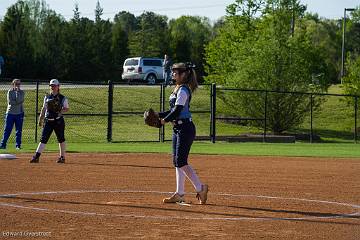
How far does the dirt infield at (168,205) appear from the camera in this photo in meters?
9.84

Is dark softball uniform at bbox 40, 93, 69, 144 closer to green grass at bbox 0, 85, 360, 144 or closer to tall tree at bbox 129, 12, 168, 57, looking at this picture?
green grass at bbox 0, 85, 360, 144

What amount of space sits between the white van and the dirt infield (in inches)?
1395

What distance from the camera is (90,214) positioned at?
1102 cm

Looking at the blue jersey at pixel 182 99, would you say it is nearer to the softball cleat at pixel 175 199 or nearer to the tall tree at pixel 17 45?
the softball cleat at pixel 175 199

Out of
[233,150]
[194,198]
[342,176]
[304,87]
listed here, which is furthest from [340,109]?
[194,198]

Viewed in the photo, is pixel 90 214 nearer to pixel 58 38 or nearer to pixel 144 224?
pixel 144 224

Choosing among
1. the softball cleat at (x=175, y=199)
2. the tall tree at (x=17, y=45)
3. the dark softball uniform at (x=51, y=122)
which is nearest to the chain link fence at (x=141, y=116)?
the dark softball uniform at (x=51, y=122)

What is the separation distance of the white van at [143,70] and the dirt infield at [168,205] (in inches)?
1395

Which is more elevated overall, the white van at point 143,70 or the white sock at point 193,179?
the white van at point 143,70

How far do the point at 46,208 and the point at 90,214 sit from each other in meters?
0.86

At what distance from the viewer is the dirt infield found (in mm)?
9836

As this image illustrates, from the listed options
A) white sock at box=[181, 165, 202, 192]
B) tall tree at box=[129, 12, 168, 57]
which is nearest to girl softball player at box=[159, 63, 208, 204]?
white sock at box=[181, 165, 202, 192]

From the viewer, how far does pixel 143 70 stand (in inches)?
2202

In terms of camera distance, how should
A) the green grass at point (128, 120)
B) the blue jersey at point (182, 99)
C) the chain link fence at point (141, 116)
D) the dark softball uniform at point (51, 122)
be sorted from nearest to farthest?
the blue jersey at point (182, 99) → the dark softball uniform at point (51, 122) → the chain link fence at point (141, 116) → the green grass at point (128, 120)
